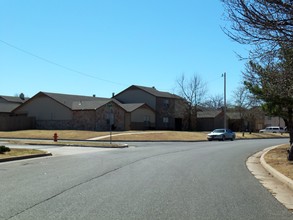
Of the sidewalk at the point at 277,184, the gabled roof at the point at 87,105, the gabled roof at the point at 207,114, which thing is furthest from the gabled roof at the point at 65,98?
the sidewalk at the point at 277,184

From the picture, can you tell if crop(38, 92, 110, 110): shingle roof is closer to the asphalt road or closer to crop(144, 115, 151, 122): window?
crop(144, 115, 151, 122): window

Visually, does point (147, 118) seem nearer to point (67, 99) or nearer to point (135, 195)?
point (67, 99)

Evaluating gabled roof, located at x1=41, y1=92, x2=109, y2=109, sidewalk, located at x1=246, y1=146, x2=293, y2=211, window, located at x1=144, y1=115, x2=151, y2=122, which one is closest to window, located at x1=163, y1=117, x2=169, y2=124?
window, located at x1=144, y1=115, x2=151, y2=122

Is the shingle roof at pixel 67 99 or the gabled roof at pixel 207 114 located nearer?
the shingle roof at pixel 67 99

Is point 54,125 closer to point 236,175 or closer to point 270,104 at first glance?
point 270,104

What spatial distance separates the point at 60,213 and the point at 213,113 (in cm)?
7445

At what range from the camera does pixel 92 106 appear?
63.1m

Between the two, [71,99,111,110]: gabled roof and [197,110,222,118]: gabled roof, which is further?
[197,110,222,118]: gabled roof

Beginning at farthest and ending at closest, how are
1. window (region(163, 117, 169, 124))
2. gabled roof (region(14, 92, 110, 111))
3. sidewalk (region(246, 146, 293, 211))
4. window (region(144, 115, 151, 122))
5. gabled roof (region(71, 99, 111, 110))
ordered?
window (region(163, 117, 169, 124)), window (region(144, 115, 151, 122)), gabled roof (region(14, 92, 110, 111)), gabled roof (region(71, 99, 111, 110)), sidewalk (region(246, 146, 293, 211))

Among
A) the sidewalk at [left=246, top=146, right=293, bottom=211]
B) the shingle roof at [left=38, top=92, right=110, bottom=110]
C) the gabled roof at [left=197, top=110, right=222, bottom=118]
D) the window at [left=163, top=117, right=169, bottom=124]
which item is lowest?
the sidewalk at [left=246, top=146, right=293, bottom=211]

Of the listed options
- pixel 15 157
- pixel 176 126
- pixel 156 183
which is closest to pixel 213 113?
pixel 176 126

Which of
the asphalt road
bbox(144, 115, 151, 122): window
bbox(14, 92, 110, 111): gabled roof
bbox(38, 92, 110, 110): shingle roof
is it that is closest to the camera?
the asphalt road

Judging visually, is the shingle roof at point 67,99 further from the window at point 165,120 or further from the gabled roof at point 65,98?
the window at point 165,120

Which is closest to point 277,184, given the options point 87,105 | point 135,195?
point 135,195
